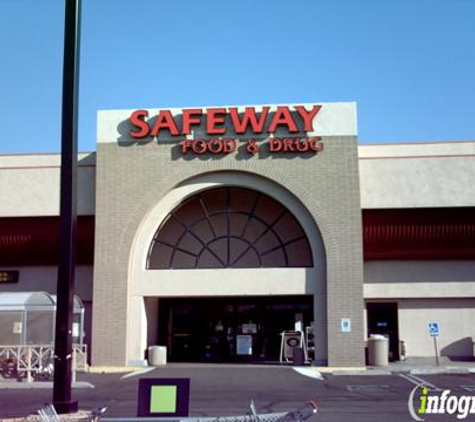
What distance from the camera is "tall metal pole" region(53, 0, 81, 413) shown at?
12359 millimetres

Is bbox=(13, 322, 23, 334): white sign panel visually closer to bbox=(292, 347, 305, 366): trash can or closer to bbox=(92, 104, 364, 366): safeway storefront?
bbox=(92, 104, 364, 366): safeway storefront

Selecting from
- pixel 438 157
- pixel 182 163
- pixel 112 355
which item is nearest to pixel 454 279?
pixel 438 157

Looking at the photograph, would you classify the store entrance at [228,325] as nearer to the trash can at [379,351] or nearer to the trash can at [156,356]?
the trash can at [156,356]

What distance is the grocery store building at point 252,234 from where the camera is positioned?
2800 centimetres

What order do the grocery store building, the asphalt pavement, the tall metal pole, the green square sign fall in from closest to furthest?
1. the green square sign
2. the tall metal pole
3. the asphalt pavement
4. the grocery store building

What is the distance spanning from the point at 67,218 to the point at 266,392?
860 centimetres

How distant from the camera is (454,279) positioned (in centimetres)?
3027

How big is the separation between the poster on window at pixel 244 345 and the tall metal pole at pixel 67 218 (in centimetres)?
1887

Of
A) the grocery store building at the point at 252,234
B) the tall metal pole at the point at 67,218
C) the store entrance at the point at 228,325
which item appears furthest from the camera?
the store entrance at the point at 228,325

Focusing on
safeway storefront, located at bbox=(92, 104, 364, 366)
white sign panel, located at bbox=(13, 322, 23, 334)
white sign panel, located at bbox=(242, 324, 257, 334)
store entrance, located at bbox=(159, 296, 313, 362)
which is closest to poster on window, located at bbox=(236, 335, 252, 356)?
store entrance, located at bbox=(159, 296, 313, 362)

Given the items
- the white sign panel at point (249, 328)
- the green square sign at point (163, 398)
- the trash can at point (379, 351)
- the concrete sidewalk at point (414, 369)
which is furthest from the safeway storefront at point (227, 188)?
the green square sign at point (163, 398)

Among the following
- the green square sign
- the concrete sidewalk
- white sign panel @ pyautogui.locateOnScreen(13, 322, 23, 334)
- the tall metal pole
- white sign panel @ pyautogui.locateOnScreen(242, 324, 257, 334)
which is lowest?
the concrete sidewalk

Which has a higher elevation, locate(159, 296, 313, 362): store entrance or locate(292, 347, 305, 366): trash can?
locate(159, 296, 313, 362): store entrance

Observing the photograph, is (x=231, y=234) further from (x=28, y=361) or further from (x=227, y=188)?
(x=28, y=361)
